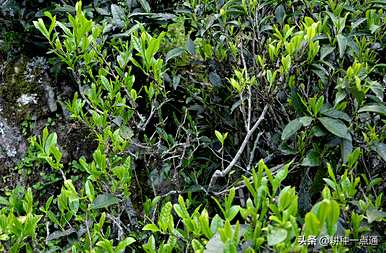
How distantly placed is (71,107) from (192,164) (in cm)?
59

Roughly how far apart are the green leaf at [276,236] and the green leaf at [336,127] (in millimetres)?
578

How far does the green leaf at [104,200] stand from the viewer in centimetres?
155

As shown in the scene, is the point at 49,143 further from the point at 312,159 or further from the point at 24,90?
the point at 24,90

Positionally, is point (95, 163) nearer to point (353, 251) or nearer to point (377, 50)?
point (353, 251)

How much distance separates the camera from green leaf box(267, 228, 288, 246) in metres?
1.03

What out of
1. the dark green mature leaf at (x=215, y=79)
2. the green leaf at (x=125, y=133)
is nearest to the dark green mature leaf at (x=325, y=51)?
the dark green mature leaf at (x=215, y=79)

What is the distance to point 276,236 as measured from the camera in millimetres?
1044

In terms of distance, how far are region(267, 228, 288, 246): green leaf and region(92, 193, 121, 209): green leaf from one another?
0.68 meters

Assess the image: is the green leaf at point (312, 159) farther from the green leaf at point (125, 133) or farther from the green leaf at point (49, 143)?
the green leaf at point (49, 143)

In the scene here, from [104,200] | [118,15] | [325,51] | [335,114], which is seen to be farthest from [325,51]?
[118,15]

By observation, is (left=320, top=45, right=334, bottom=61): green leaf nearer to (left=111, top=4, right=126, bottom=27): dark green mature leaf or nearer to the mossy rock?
(left=111, top=4, right=126, bottom=27): dark green mature leaf

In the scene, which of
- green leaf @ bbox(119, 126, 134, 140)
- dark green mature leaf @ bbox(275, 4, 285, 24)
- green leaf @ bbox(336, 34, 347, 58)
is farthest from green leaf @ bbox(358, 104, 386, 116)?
green leaf @ bbox(119, 126, 134, 140)

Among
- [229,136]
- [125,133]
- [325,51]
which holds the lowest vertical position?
[229,136]

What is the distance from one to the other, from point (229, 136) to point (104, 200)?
0.74m
